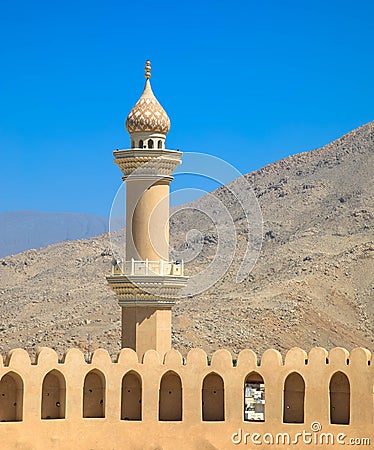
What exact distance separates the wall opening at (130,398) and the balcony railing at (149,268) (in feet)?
9.00

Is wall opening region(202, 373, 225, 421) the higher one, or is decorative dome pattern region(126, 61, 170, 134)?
decorative dome pattern region(126, 61, 170, 134)

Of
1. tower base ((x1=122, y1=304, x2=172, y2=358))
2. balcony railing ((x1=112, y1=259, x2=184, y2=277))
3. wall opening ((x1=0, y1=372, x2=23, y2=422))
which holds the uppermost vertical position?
balcony railing ((x1=112, y1=259, x2=184, y2=277))

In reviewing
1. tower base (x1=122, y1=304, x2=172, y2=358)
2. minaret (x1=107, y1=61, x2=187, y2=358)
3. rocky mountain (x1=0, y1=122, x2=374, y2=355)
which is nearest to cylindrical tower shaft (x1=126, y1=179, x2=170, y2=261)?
minaret (x1=107, y1=61, x2=187, y2=358)

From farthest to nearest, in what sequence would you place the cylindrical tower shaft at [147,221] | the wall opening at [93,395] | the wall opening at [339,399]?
1. the cylindrical tower shaft at [147,221]
2. the wall opening at [93,395]
3. the wall opening at [339,399]

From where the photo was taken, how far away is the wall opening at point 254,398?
2580 centimetres

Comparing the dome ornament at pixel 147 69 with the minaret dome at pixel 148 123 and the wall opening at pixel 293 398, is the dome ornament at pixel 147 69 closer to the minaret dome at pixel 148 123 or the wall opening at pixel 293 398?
the minaret dome at pixel 148 123

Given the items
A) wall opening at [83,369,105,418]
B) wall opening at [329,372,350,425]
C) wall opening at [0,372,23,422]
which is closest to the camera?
wall opening at [0,372,23,422]

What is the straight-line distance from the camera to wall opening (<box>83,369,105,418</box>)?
25.7 m

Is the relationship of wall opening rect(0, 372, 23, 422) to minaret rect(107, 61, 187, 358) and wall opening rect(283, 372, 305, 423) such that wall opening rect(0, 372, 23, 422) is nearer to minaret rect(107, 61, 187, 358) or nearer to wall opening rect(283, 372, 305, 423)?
minaret rect(107, 61, 187, 358)

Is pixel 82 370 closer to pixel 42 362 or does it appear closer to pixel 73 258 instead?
pixel 42 362

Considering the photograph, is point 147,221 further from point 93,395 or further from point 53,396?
point 53,396

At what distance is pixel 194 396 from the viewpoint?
2538 centimetres

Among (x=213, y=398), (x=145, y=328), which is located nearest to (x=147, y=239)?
(x=145, y=328)

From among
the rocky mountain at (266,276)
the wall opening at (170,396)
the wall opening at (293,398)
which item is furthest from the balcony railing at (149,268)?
the rocky mountain at (266,276)
